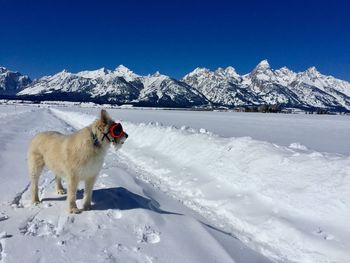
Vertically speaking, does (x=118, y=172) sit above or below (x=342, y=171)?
below

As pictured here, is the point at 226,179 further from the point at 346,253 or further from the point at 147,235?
the point at 147,235

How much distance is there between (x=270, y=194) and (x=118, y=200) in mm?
3491

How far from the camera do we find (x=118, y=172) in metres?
10.0

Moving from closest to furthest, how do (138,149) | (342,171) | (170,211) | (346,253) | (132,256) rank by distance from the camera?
(132,256) < (346,253) < (170,211) < (342,171) < (138,149)

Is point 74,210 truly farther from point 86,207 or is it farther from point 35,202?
point 35,202

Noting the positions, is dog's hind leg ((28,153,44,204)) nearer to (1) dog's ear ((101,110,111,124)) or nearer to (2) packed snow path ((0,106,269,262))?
(2) packed snow path ((0,106,269,262))

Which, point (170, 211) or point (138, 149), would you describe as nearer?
point (170, 211)

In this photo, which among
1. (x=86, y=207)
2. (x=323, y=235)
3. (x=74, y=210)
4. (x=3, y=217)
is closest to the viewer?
(x=3, y=217)

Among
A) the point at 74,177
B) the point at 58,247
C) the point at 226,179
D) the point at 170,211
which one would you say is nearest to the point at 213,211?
the point at 170,211

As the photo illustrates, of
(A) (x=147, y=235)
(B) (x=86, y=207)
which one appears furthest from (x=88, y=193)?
(A) (x=147, y=235)

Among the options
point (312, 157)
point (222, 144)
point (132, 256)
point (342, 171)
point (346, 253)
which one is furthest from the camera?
point (222, 144)

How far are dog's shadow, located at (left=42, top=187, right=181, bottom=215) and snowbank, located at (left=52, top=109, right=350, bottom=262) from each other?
130cm

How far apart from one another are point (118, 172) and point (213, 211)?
133 inches

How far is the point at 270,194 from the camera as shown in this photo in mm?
7941
